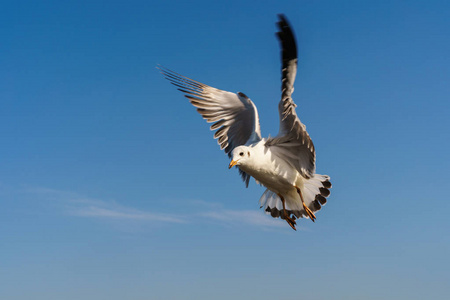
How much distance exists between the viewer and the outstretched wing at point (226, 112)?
11.3 meters

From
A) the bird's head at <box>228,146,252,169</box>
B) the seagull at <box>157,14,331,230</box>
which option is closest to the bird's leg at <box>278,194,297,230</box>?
the seagull at <box>157,14,331,230</box>

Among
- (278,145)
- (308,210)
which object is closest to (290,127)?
(278,145)

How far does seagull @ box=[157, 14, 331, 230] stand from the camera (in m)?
8.71

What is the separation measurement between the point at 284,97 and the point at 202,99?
121 inches

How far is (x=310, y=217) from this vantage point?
1034 cm

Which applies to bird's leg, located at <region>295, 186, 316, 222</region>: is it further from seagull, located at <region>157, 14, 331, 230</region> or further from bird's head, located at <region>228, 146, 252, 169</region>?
bird's head, located at <region>228, 146, 252, 169</region>

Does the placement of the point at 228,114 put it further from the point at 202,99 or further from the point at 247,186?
the point at 247,186

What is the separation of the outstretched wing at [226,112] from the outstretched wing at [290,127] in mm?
1592

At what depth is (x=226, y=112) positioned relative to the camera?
1141 centimetres

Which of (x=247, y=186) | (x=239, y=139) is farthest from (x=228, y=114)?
(x=247, y=186)

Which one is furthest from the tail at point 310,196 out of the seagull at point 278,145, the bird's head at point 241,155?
the bird's head at point 241,155

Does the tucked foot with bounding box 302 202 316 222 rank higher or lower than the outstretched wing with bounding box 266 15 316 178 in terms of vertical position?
lower

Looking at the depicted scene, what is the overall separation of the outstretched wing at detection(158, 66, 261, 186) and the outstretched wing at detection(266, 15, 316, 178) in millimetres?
1592

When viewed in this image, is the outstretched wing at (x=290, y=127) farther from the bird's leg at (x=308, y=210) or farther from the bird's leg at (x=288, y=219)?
the bird's leg at (x=288, y=219)
